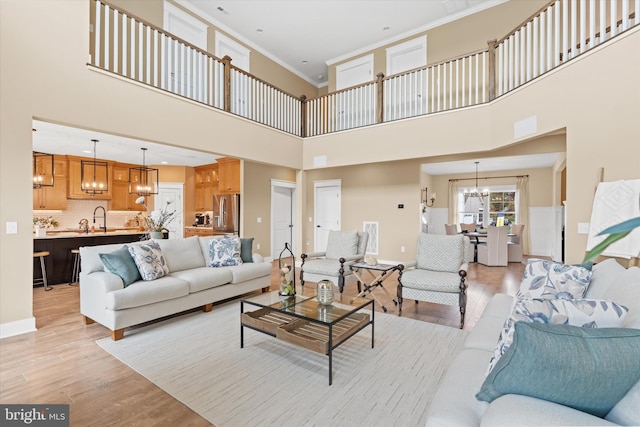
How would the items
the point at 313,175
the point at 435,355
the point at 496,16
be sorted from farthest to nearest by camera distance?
the point at 313,175 < the point at 496,16 < the point at 435,355

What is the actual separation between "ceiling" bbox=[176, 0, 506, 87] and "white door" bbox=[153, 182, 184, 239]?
419 centimetres

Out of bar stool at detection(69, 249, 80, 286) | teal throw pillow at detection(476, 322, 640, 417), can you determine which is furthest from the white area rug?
bar stool at detection(69, 249, 80, 286)

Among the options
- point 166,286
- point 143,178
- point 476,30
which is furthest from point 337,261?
point 143,178

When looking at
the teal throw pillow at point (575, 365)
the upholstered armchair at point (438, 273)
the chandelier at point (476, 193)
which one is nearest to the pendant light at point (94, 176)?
the upholstered armchair at point (438, 273)

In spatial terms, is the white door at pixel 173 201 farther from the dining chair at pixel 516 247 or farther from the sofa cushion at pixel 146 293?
the dining chair at pixel 516 247

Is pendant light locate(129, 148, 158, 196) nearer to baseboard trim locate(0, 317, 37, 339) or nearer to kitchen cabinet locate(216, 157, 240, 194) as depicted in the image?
kitchen cabinet locate(216, 157, 240, 194)

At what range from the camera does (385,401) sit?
2.11 m

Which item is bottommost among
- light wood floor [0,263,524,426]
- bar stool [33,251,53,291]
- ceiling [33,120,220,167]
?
light wood floor [0,263,524,426]

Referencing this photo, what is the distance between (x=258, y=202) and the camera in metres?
7.34

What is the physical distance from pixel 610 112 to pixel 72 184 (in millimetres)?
9464

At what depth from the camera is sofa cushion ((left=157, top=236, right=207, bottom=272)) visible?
4.05m

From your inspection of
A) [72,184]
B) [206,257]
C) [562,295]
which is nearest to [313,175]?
[206,257]

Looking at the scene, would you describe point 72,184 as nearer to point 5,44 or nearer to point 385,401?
point 5,44

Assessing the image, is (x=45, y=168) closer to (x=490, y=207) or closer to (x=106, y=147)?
(x=106, y=147)
